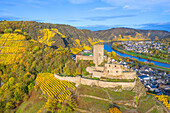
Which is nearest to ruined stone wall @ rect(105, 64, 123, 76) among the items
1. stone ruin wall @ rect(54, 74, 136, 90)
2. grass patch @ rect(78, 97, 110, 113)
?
stone ruin wall @ rect(54, 74, 136, 90)

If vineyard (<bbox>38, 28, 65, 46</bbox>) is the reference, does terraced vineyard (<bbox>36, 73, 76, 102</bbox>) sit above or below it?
below

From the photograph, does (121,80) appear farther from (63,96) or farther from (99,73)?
(63,96)

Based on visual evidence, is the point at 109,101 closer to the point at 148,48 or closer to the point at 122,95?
the point at 122,95

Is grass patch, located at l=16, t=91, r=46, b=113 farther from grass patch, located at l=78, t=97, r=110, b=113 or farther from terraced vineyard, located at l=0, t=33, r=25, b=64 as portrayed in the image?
terraced vineyard, located at l=0, t=33, r=25, b=64

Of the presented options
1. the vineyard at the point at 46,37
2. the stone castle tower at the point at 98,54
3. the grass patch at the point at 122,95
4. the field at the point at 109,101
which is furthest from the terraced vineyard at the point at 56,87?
the vineyard at the point at 46,37

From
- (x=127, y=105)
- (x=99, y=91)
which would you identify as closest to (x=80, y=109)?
(x=99, y=91)

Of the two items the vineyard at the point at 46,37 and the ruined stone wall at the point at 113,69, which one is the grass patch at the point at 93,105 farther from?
the vineyard at the point at 46,37

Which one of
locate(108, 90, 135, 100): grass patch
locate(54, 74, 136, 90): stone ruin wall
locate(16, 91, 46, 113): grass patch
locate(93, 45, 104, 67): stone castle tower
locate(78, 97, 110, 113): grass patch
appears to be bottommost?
locate(16, 91, 46, 113): grass patch
